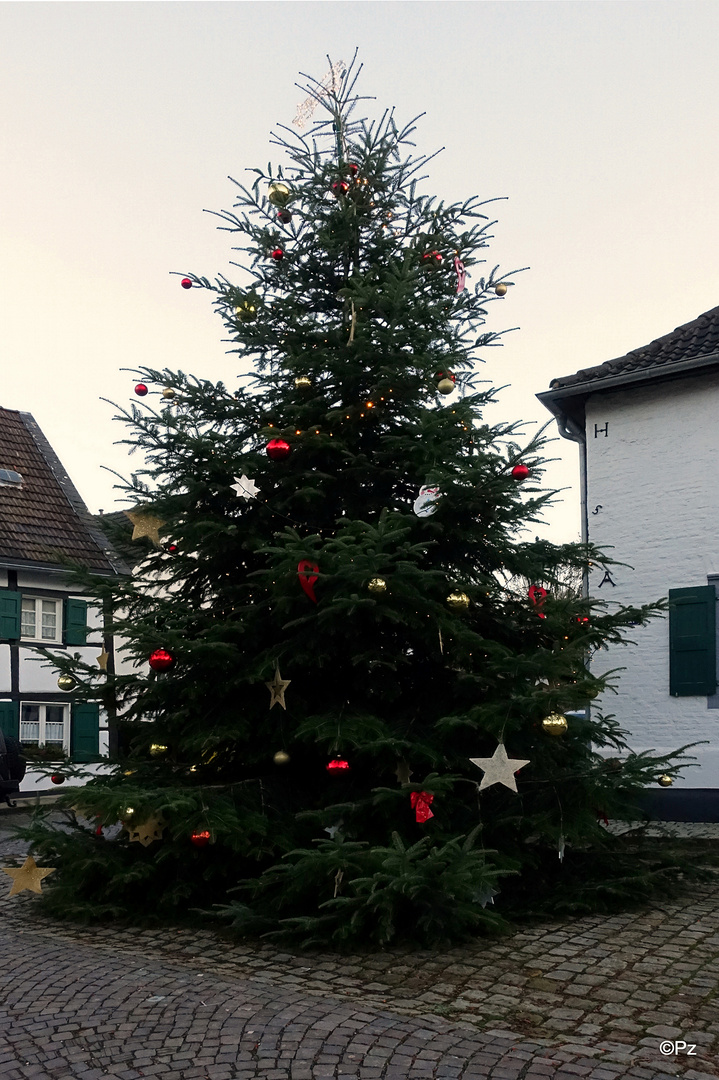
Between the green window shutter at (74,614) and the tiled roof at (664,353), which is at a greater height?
the tiled roof at (664,353)

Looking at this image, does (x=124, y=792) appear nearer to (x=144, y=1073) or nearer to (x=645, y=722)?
(x=144, y=1073)

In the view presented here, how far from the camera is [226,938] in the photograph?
614 cm

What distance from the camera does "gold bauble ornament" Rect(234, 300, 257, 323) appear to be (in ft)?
24.6

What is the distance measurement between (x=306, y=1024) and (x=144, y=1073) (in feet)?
2.54

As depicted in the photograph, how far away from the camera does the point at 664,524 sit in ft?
39.0

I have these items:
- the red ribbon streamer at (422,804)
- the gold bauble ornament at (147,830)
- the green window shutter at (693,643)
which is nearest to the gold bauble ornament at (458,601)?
the red ribbon streamer at (422,804)

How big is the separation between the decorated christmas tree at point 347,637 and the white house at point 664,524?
458cm

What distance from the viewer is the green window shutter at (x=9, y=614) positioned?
19219 mm

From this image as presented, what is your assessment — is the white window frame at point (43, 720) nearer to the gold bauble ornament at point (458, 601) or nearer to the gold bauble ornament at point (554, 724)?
the gold bauble ornament at point (458, 601)

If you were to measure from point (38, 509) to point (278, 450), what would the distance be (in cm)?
1553

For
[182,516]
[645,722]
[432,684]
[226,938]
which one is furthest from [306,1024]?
[645,722]

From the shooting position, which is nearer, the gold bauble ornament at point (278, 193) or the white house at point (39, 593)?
the gold bauble ornament at point (278, 193)

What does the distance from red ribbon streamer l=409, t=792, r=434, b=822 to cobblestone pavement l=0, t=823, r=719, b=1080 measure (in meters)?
0.78

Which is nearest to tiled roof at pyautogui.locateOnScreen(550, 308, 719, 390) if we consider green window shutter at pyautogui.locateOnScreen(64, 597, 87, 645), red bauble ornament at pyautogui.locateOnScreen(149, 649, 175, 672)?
red bauble ornament at pyautogui.locateOnScreen(149, 649, 175, 672)
